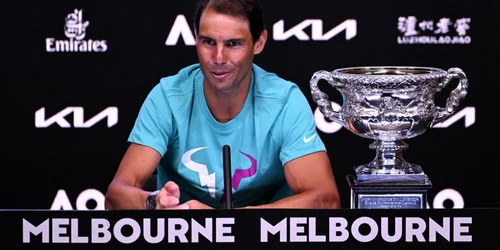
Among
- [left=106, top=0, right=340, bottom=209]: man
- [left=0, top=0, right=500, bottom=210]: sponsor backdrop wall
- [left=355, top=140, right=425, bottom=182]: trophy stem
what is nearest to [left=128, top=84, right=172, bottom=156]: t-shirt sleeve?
[left=106, top=0, right=340, bottom=209]: man

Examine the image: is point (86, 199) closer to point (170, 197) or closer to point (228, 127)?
point (228, 127)

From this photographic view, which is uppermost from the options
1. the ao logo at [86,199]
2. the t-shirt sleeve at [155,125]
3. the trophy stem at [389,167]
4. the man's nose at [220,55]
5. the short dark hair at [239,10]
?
the short dark hair at [239,10]

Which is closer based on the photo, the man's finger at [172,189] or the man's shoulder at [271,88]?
the man's finger at [172,189]

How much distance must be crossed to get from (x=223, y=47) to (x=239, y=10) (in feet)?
0.39

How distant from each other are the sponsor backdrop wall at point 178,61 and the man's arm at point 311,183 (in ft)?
3.60

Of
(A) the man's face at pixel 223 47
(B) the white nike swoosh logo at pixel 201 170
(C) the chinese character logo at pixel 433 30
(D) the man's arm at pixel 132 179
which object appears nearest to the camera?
(D) the man's arm at pixel 132 179

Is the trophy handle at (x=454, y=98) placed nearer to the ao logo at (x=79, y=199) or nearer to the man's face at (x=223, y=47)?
the man's face at (x=223, y=47)

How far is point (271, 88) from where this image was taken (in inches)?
117

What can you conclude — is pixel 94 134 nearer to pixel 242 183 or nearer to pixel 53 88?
pixel 53 88

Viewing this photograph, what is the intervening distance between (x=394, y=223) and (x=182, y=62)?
2.17 m

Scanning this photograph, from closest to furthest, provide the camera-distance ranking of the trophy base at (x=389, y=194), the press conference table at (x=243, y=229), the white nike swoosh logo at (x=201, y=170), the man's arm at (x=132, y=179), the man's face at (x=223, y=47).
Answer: the press conference table at (x=243, y=229) → the trophy base at (x=389, y=194) → the man's arm at (x=132, y=179) → the man's face at (x=223, y=47) → the white nike swoosh logo at (x=201, y=170)

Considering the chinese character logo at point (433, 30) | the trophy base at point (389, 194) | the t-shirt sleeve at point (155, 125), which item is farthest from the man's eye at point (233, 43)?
the chinese character logo at point (433, 30)

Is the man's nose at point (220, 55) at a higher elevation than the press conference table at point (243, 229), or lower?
higher

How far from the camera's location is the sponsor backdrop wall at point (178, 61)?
151 inches
